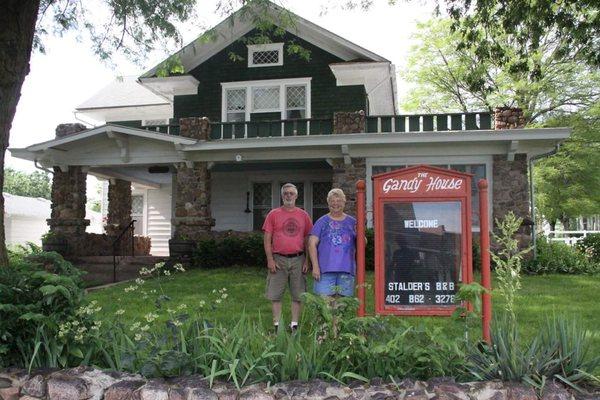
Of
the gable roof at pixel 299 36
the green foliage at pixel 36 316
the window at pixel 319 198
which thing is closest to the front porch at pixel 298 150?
the window at pixel 319 198

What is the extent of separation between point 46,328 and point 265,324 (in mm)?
2943

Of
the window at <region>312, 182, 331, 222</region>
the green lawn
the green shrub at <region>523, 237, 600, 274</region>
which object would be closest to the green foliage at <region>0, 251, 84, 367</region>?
the green lawn

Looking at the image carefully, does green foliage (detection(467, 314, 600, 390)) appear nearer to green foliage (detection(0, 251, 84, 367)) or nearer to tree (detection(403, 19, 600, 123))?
green foliage (detection(0, 251, 84, 367))

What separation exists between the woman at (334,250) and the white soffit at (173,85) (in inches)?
467

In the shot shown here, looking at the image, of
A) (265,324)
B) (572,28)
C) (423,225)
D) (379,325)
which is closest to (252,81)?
(572,28)

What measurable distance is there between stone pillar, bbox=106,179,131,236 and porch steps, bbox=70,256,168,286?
310 centimetres

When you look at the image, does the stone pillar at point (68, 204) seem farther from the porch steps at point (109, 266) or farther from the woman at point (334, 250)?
the woman at point (334, 250)

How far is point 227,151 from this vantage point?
13148mm

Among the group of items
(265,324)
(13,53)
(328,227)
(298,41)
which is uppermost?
(298,41)

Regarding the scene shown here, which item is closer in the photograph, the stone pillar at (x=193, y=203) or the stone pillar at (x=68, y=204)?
the stone pillar at (x=193, y=203)

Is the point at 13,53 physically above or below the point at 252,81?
below

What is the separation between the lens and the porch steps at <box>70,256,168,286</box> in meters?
12.3

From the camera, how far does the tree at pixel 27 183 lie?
85.6m

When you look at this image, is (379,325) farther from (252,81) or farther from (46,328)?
(252,81)
